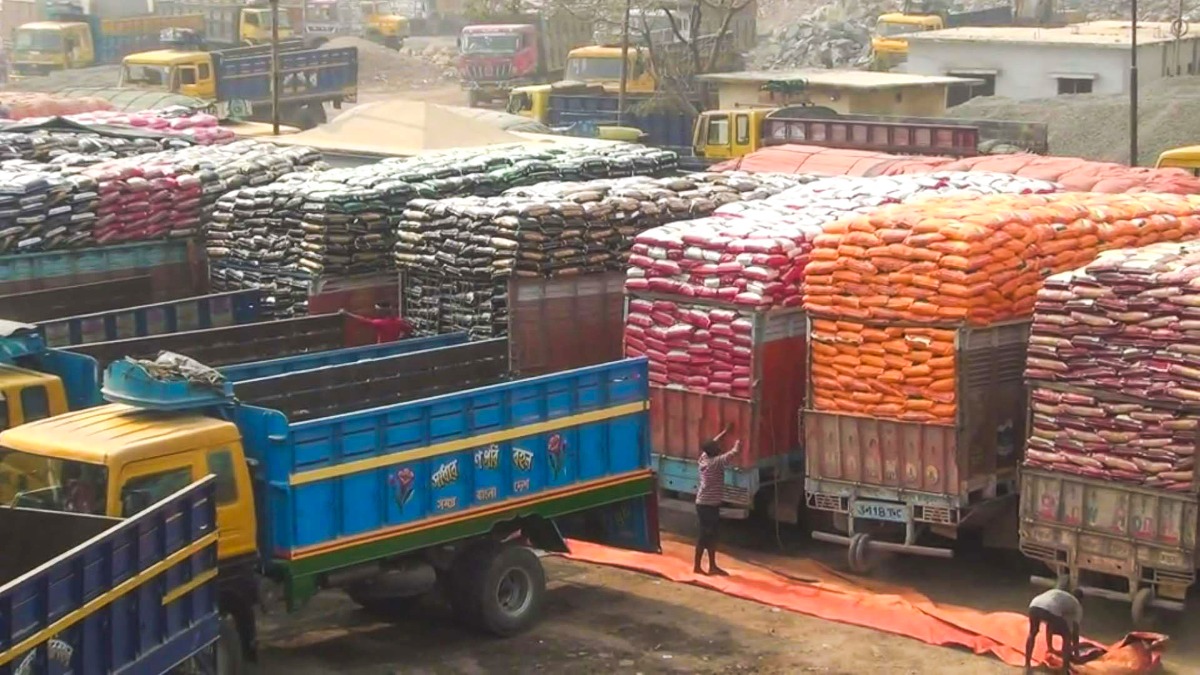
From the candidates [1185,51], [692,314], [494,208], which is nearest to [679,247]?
[692,314]

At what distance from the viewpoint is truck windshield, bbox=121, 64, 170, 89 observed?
4656 cm

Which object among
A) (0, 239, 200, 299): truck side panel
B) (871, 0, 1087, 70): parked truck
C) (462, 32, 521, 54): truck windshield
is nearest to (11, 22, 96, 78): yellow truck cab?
(462, 32, 521, 54): truck windshield

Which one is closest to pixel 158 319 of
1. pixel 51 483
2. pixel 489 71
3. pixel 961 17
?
pixel 51 483

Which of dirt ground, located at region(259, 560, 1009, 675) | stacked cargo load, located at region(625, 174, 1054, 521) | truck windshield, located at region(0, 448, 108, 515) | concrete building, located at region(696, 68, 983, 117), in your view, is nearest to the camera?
truck windshield, located at region(0, 448, 108, 515)

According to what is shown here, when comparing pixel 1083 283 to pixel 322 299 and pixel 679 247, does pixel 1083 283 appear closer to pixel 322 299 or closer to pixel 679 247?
pixel 679 247

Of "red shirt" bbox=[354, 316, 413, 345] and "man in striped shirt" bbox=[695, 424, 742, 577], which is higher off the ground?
"red shirt" bbox=[354, 316, 413, 345]

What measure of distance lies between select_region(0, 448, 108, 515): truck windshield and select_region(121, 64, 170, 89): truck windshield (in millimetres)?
35936

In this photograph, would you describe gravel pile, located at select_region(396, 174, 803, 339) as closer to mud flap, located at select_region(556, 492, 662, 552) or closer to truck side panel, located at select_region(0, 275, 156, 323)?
truck side panel, located at select_region(0, 275, 156, 323)

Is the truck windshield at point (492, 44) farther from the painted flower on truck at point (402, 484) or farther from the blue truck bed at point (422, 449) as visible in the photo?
the painted flower on truck at point (402, 484)

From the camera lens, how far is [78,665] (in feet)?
32.0

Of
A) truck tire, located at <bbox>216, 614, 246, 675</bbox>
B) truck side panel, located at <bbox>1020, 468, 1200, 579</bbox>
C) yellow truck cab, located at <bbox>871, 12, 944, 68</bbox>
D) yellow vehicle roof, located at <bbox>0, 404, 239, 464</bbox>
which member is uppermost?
yellow truck cab, located at <bbox>871, 12, 944, 68</bbox>

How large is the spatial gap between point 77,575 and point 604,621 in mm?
5479

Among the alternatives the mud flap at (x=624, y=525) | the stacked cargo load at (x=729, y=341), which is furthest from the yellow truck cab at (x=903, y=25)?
the mud flap at (x=624, y=525)

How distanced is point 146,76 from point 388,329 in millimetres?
31168
